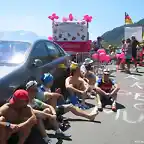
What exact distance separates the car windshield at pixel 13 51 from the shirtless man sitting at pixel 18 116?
1332 mm

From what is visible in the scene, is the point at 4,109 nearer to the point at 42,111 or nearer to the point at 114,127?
the point at 42,111

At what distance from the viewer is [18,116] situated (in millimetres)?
4500

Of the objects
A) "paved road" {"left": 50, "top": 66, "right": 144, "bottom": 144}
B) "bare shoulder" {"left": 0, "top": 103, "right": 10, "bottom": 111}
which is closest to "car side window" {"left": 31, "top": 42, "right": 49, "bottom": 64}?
"paved road" {"left": 50, "top": 66, "right": 144, "bottom": 144}

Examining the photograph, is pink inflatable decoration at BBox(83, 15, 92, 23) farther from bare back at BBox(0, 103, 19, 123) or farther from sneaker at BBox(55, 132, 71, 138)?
bare back at BBox(0, 103, 19, 123)

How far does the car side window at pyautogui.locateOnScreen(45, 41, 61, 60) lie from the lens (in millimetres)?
7302

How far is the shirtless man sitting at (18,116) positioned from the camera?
14.1 ft

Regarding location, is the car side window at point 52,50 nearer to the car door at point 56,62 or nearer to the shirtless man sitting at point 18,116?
the car door at point 56,62

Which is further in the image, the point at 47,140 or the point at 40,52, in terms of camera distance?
the point at 40,52

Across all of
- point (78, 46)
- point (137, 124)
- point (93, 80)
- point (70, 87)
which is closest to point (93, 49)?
point (78, 46)

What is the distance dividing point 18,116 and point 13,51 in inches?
74.1

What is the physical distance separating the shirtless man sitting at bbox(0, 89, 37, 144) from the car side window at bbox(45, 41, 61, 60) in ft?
9.37

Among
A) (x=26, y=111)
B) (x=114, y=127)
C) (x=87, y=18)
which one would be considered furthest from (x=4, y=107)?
(x=87, y=18)

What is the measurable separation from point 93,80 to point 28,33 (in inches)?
105

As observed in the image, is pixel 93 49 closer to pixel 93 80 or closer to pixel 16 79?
pixel 93 80
